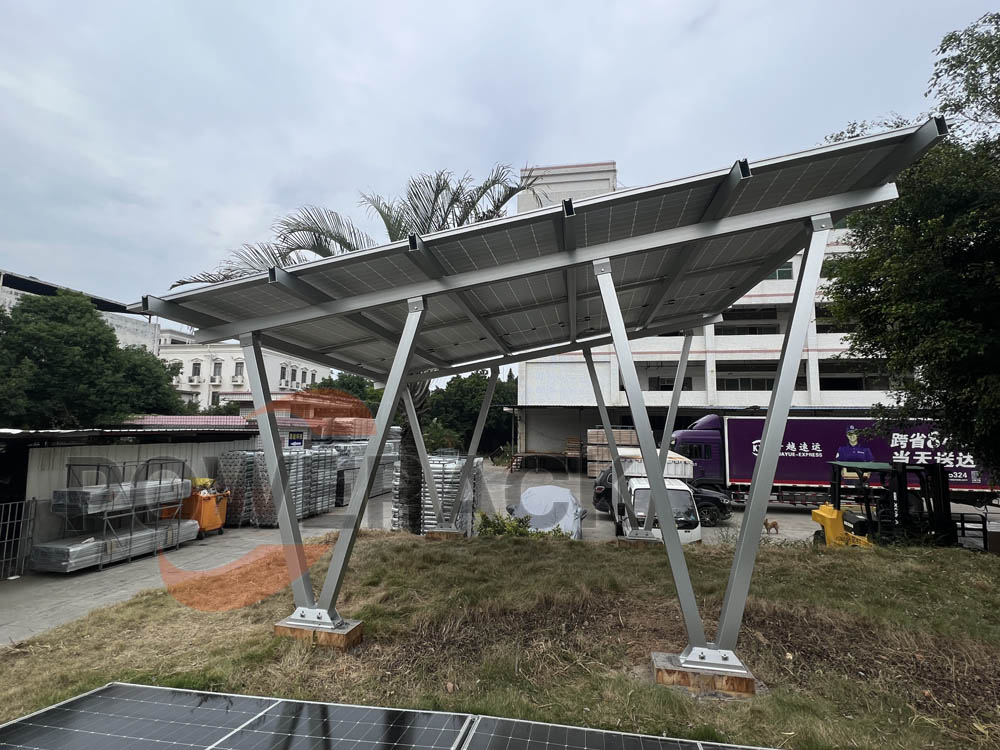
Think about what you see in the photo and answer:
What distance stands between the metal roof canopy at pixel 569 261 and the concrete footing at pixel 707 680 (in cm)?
336

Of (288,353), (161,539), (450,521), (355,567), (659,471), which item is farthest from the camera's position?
(161,539)

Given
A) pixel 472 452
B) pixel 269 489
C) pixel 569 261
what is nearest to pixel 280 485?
pixel 569 261

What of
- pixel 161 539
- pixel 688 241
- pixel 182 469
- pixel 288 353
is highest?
pixel 688 241

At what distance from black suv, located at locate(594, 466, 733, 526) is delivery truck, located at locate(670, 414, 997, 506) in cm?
229

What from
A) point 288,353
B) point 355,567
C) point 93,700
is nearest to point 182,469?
point 355,567

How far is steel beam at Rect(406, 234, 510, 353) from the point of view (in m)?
4.04

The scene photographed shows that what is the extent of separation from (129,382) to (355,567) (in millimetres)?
26794

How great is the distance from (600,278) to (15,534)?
33.8 feet

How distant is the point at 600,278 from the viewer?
4.20m

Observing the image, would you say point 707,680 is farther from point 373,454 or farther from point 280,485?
point 280,485

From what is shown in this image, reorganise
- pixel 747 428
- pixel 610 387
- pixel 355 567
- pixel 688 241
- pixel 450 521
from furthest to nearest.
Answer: pixel 610 387 → pixel 747 428 → pixel 450 521 → pixel 355 567 → pixel 688 241

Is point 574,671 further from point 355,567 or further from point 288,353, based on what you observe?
point 288,353

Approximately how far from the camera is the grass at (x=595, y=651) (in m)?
3.27

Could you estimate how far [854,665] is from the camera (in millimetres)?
3988
